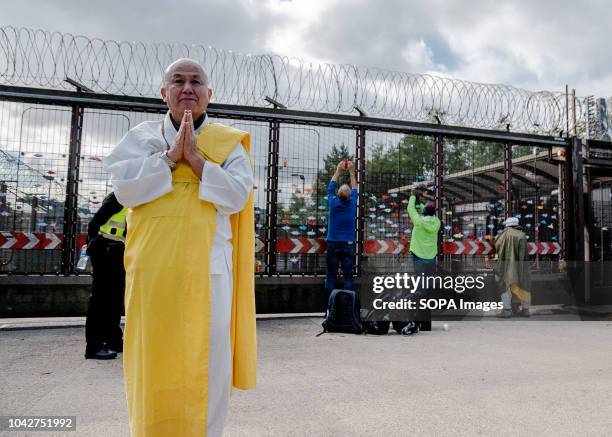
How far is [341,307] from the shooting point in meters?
6.69

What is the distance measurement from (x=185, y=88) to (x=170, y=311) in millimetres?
1046

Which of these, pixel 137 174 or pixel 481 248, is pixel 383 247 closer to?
pixel 481 248

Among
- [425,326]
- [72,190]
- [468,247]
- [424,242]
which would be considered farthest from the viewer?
[468,247]

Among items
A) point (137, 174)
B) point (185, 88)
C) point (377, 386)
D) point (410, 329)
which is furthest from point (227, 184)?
point (410, 329)

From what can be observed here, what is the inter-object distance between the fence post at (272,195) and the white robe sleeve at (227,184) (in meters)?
5.99

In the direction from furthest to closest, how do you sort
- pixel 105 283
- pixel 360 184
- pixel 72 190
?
1. pixel 360 184
2. pixel 72 190
3. pixel 105 283

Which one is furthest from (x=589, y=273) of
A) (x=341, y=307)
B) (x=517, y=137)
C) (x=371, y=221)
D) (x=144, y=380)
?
(x=144, y=380)

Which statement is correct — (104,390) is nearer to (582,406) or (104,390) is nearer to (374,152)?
(582,406)

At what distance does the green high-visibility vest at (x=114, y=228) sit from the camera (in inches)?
199

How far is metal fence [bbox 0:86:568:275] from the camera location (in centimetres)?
734

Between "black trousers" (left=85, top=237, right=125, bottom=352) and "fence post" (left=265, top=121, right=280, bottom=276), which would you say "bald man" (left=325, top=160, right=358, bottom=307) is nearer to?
"fence post" (left=265, top=121, right=280, bottom=276)

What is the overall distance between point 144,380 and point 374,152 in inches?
292

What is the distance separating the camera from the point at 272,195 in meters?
8.23

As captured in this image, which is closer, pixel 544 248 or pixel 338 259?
pixel 338 259
